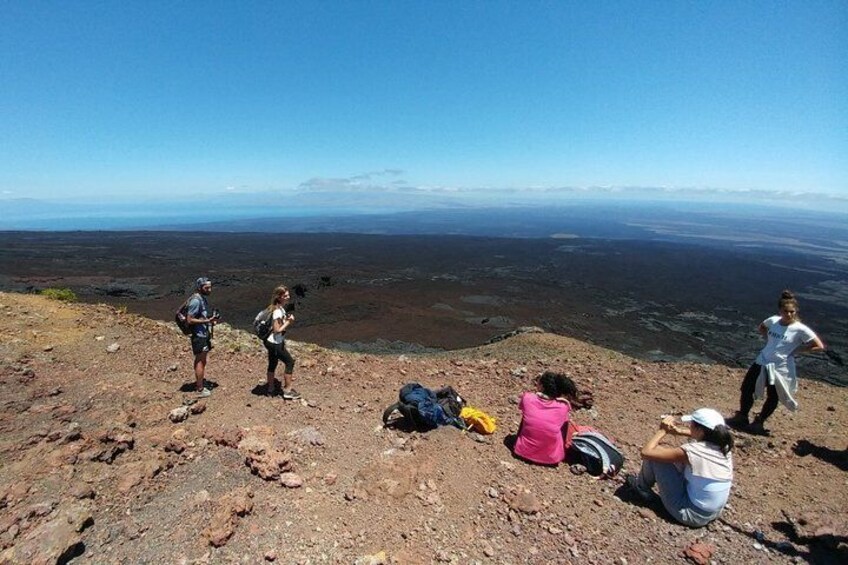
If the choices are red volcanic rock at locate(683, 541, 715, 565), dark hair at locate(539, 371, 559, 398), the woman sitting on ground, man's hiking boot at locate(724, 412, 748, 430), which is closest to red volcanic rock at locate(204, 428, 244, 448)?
the woman sitting on ground

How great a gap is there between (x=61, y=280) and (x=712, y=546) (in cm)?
3861

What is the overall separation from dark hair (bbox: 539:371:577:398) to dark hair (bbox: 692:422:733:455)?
4.39ft

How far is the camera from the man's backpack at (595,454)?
14.7 ft

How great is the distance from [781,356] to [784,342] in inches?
8.1

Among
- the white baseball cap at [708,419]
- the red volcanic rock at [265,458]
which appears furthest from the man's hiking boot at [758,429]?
the red volcanic rock at [265,458]

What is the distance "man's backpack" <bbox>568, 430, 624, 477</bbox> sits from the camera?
14.7 feet

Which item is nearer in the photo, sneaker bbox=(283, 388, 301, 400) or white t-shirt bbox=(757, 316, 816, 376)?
white t-shirt bbox=(757, 316, 816, 376)

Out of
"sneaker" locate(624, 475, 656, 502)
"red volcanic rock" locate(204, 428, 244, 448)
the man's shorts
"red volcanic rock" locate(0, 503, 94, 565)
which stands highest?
the man's shorts

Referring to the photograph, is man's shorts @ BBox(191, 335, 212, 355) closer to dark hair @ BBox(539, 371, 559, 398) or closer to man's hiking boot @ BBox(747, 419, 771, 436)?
dark hair @ BBox(539, 371, 559, 398)

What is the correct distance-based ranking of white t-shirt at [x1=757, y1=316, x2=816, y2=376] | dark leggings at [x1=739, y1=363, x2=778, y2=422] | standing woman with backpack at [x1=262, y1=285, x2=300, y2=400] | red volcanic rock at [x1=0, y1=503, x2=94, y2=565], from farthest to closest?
standing woman with backpack at [x1=262, y1=285, x2=300, y2=400] → dark leggings at [x1=739, y1=363, x2=778, y2=422] → white t-shirt at [x1=757, y1=316, x2=816, y2=376] → red volcanic rock at [x1=0, y1=503, x2=94, y2=565]

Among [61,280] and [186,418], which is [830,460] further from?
[61,280]

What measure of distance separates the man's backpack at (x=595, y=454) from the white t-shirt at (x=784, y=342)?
2761mm

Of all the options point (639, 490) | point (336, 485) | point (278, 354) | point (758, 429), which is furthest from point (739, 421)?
point (278, 354)

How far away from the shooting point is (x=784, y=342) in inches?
216
